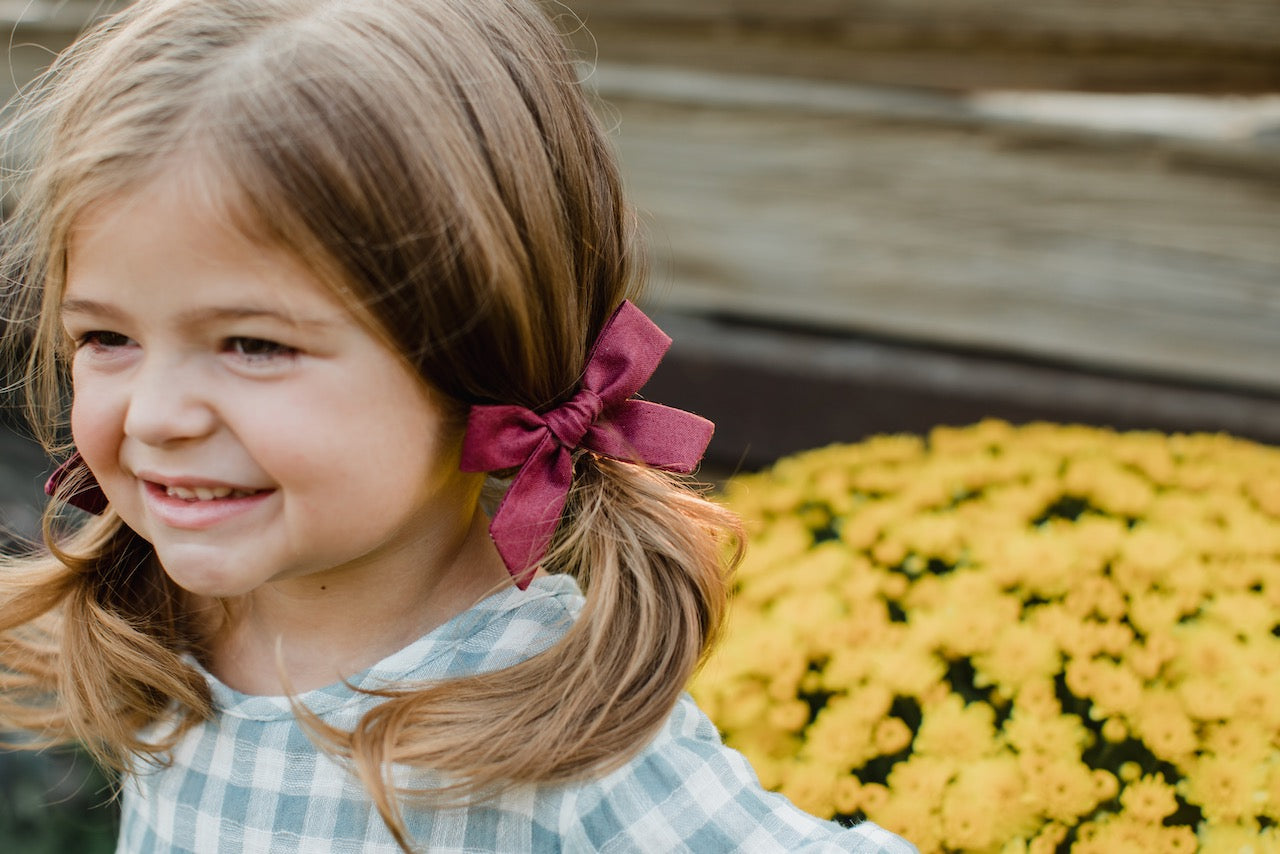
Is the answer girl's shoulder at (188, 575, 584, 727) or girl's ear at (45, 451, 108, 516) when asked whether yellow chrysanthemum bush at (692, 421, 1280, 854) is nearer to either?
girl's shoulder at (188, 575, 584, 727)

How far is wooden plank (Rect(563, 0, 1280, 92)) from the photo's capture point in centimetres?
226

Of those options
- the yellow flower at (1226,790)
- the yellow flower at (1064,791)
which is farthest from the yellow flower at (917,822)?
the yellow flower at (1226,790)

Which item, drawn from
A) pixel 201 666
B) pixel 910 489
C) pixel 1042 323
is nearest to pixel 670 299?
pixel 1042 323

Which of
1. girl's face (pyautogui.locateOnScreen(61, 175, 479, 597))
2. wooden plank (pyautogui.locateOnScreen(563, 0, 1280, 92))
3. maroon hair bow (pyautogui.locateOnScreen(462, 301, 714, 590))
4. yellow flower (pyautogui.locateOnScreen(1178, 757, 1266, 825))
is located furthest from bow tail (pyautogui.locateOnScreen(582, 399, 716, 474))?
wooden plank (pyautogui.locateOnScreen(563, 0, 1280, 92))

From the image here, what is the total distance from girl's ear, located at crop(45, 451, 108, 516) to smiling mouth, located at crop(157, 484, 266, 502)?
0.28m

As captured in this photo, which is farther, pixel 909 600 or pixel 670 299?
pixel 670 299

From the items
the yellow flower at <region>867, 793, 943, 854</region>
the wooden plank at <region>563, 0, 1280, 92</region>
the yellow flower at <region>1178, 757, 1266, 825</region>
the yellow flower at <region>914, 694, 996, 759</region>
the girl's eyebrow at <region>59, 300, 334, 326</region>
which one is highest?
the girl's eyebrow at <region>59, 300, 334, 326</region>

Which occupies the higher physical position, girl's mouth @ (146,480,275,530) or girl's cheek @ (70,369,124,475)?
girl's cheek @ (70,369,124,475)

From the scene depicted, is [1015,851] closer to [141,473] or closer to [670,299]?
[141,473]

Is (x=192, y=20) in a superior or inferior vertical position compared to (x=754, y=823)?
superior

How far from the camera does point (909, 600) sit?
156cm

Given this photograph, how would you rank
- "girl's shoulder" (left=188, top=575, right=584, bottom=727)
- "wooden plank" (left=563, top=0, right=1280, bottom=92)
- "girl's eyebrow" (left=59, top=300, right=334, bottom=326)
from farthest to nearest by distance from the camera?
"wooden plank" (left=563, top=0, right=1280, bottom=92) < "girl's shoulder" (left=188, top=575, right=584, bottom=727) < "girl's eyebrow" (left=59, top=300, right=334, bottom=326)

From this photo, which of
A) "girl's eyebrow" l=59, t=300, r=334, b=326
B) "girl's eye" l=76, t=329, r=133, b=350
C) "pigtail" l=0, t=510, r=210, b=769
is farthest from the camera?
"pigtail" l=0, t=510, r=210, b=769

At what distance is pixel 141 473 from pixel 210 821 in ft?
1.44
